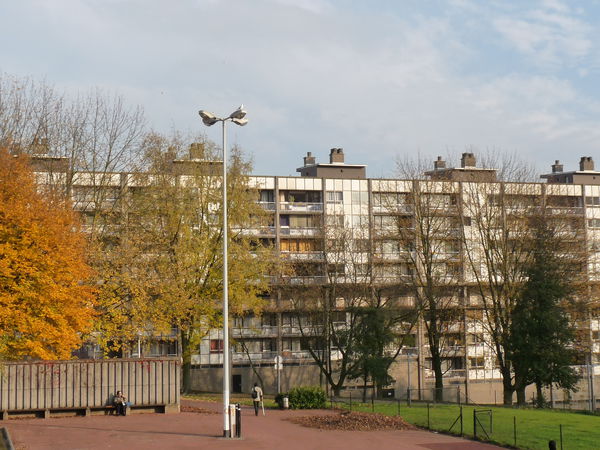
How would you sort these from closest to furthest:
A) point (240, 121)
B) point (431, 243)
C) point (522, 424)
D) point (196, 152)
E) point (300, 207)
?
point (240, 121)
point (522, 424)
point (196, 152)
point (431, 243)
point (300, 207)

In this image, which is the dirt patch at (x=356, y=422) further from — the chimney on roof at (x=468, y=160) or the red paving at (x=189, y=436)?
the chimney on roof at (x=468, y=160)

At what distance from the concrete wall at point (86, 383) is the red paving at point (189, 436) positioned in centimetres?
99

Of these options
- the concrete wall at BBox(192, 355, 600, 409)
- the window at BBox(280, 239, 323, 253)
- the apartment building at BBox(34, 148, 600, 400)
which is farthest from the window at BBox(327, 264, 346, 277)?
the window at BBox(280, 239, 323, 253)

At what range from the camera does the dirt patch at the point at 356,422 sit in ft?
112

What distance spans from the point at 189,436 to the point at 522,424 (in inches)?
610

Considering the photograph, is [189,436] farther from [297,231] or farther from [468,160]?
[468,160]

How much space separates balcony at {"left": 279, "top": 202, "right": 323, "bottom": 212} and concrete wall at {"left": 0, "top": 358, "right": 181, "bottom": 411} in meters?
48.8

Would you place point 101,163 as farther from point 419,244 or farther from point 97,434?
point 419,244

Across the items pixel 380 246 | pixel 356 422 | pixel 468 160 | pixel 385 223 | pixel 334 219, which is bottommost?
pixel 356 422

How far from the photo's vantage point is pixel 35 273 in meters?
37.2

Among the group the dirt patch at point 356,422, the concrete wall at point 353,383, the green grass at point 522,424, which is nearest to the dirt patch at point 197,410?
the dirt patch at point 356,422

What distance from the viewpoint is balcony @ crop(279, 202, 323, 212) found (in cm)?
8794

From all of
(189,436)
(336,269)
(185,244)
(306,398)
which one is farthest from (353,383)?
(189,436)

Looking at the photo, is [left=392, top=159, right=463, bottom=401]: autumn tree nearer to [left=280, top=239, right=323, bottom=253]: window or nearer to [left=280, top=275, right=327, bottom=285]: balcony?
[left=280, top=275, right=327, bottom=285]: balcony
